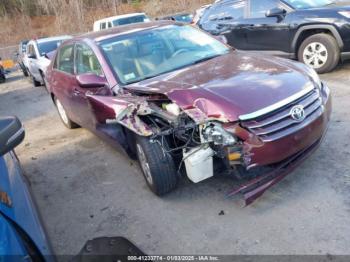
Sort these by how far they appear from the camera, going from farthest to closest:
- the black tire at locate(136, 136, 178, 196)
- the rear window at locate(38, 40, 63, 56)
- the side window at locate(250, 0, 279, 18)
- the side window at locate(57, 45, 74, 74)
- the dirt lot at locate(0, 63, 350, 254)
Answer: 1. the rear window at locate(38, 40, 63, 56)
2. the side window at locate(250, 0, 279, 18)
3. the side window at locate(57, 45, 74, 74)
4. the black tire at locate(136, 136, 178, 196)
5. the dirt lot at locate(0, 63, 350, 254)

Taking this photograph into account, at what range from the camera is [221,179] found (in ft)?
12.4

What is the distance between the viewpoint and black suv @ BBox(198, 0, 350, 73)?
261 inches

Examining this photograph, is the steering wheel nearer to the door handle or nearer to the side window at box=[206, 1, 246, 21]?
the door handle

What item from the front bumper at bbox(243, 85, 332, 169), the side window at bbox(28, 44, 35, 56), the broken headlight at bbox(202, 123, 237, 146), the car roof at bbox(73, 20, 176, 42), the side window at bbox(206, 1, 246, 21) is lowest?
the side window at bbox(28, 44, 35, 56)

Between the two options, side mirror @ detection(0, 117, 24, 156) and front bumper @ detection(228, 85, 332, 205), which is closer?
side mirror @ detection(0, 117, 24, 156)

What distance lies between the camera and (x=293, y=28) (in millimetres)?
7102

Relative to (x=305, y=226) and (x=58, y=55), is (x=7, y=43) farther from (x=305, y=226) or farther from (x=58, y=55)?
(x=305, y=226)

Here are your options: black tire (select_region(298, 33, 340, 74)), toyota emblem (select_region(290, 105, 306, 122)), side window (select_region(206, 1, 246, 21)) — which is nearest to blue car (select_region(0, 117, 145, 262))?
toyota emblem (select_region(290, 105, 306, 122))

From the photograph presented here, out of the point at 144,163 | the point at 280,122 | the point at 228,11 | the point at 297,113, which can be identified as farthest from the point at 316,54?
the point at 144,163

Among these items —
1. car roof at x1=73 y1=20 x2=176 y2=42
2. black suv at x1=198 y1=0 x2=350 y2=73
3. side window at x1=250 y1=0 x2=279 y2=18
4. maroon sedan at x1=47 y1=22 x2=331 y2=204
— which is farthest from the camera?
side window at x1=250 y1=0 x2=279 y2=18

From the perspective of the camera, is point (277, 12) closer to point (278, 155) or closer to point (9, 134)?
point (278, 155)

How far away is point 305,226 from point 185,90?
1524mm

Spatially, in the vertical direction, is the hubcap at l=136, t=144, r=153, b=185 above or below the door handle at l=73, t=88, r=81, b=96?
below

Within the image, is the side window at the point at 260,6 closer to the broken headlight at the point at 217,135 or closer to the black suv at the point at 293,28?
the black suv at the point at 293,28
